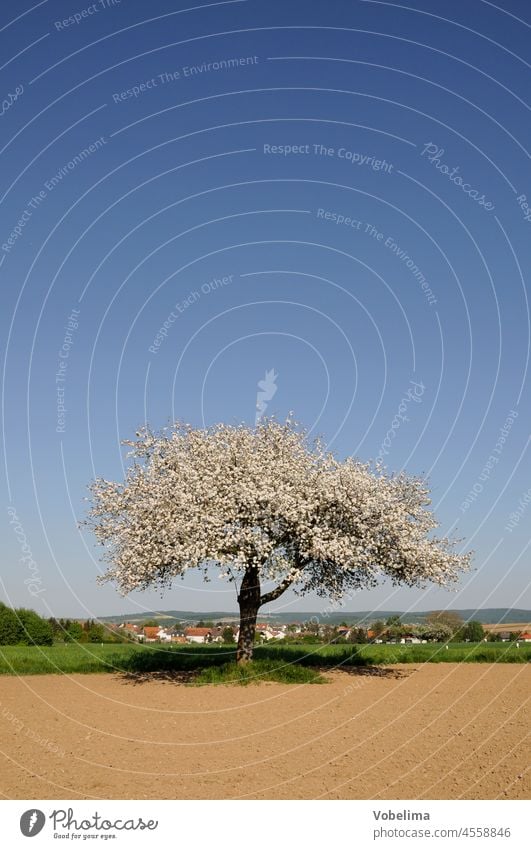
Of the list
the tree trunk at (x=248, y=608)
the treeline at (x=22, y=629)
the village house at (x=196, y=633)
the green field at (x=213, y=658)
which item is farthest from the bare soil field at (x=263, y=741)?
the village house at (x=196, y=633)

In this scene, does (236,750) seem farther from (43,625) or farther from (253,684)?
(43,625)

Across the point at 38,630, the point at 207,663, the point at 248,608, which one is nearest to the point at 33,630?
the point at 38,630

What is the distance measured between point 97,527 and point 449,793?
24.4m

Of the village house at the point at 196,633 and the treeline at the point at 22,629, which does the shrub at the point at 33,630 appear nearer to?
the treeline at the point at 22,629

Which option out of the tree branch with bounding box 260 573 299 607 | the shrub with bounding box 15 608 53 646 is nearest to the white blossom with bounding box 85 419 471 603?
the tree branch with bounding box 260 573 299 607

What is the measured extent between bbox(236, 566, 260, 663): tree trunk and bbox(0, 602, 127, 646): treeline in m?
29.5

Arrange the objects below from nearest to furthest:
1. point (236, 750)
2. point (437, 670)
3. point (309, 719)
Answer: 1. point (236, 750)
2. point (309, 719)
3. point (437, 670)

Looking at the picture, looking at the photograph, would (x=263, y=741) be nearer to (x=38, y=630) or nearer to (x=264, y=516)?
(x=264, y=516)

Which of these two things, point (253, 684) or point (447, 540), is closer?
point (253, 684)

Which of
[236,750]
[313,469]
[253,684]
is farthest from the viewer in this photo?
[313,469]

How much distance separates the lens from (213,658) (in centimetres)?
4072

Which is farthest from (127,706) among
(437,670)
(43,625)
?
(43,625)

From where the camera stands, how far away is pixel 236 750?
16516 millimetres

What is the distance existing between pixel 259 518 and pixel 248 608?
4342 millimetres
